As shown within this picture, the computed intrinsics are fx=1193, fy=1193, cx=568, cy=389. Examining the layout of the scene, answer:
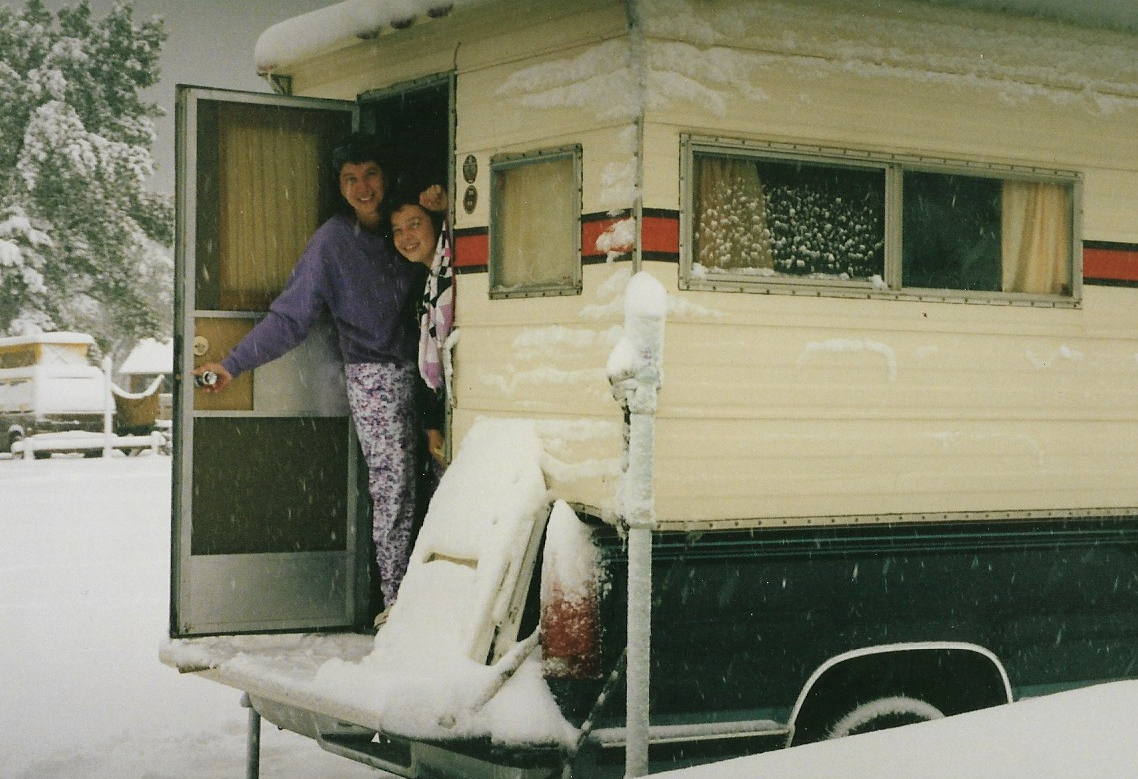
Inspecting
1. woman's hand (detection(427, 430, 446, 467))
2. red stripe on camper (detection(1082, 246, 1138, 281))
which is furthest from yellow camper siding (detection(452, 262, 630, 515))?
red stripe on camper (detection(1082, 246, 1138, 281))

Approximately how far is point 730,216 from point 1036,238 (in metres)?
1.33

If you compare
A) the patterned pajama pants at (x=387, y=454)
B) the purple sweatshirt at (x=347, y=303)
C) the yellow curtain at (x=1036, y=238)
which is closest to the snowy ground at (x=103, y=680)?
the patterned pajama pants at (x=387, y=454)

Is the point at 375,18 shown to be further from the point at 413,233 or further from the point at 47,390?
the point at 47,390

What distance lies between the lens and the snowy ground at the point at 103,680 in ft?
17.8

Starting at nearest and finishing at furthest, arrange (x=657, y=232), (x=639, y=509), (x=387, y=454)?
(x=639, y=509) → (x=657, y=232) → (x=387, y=454)

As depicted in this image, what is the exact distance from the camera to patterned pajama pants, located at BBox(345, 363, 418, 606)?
17.2ft

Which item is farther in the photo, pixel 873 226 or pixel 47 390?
pixel 47 390

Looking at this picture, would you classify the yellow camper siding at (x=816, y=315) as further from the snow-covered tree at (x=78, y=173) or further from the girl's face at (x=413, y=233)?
the snow-covered tree at (x=78, y=173)

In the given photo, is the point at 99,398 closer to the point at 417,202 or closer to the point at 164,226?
the point at 164,226

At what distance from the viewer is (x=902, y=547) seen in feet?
13.8

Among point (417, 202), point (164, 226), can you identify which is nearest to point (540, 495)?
point (417, 202)

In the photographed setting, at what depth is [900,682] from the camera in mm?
4234

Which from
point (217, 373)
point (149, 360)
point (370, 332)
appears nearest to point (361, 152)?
point (370, 332)

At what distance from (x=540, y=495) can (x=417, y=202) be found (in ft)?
6.38
